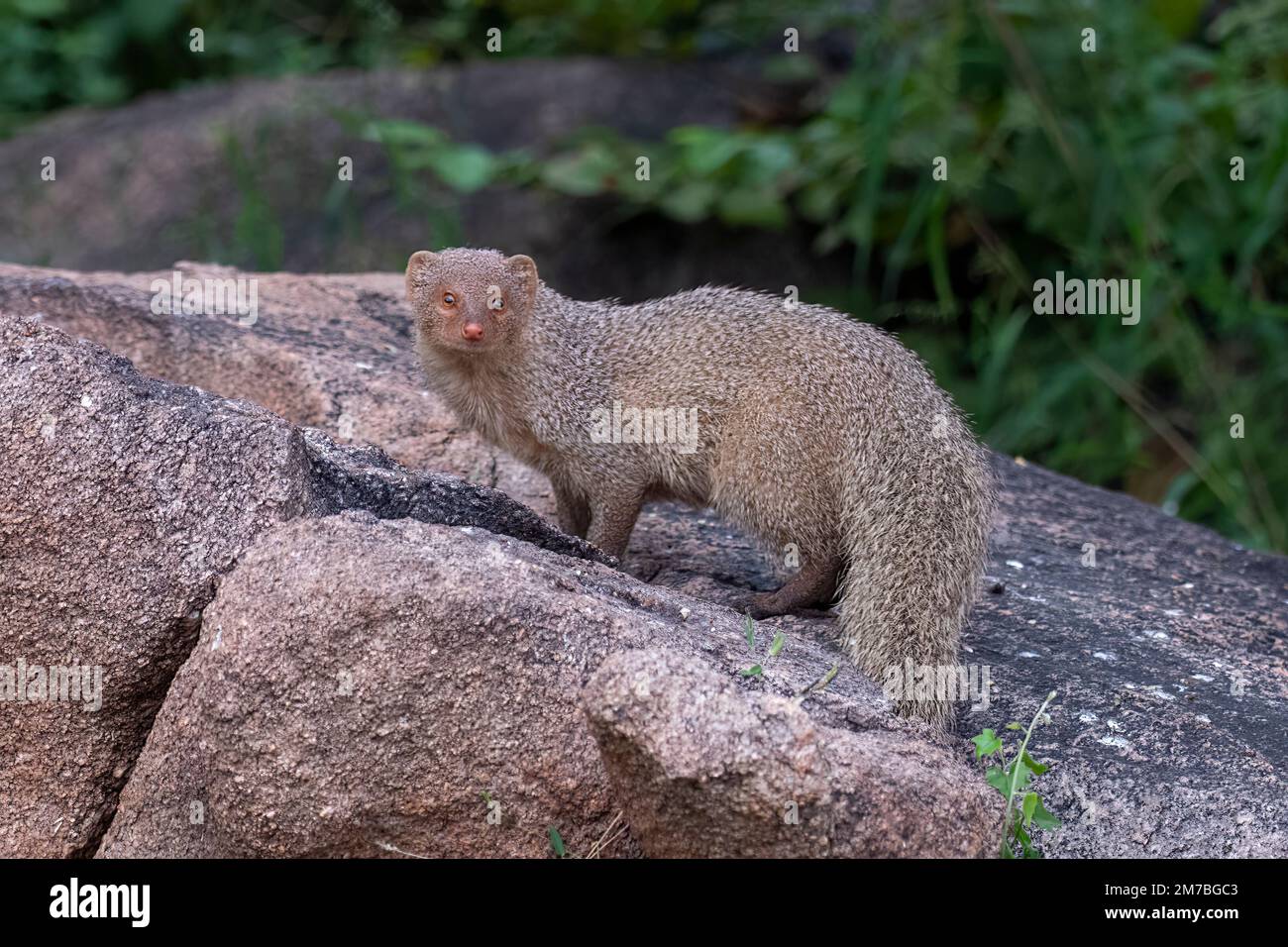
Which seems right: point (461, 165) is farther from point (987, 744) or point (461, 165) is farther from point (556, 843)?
point (556, 843)

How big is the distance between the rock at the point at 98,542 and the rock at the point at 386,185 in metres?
4.23

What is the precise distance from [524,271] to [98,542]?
1.49 meters

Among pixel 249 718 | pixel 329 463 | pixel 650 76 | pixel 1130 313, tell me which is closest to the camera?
pixel 249 718

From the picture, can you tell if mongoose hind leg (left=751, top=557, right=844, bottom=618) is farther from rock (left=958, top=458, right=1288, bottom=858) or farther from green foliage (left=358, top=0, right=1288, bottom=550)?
green foliage (left=358, top=0, right=1288, bottom=550)

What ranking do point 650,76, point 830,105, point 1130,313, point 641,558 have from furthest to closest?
1. point 650,76
2. point 830,105
3. point 1130,313
4. point 641,558

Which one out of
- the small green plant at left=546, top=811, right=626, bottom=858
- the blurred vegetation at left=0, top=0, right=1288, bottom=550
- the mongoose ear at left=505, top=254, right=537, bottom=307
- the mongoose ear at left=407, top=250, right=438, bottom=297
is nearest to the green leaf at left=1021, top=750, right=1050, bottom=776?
the small green plant at left=546, top=811, right=626, bottom=858

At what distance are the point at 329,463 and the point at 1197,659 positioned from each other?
2.05m

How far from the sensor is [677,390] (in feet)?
12.0

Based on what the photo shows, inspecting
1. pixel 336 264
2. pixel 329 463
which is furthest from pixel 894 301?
pixel 329 463

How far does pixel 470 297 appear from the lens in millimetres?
3619

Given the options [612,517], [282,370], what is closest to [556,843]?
[612,517]

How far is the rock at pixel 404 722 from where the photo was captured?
7.89 feet

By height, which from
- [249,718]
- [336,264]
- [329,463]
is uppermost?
[336,264]

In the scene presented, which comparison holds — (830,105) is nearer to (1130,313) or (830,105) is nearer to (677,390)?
(1130,313)
